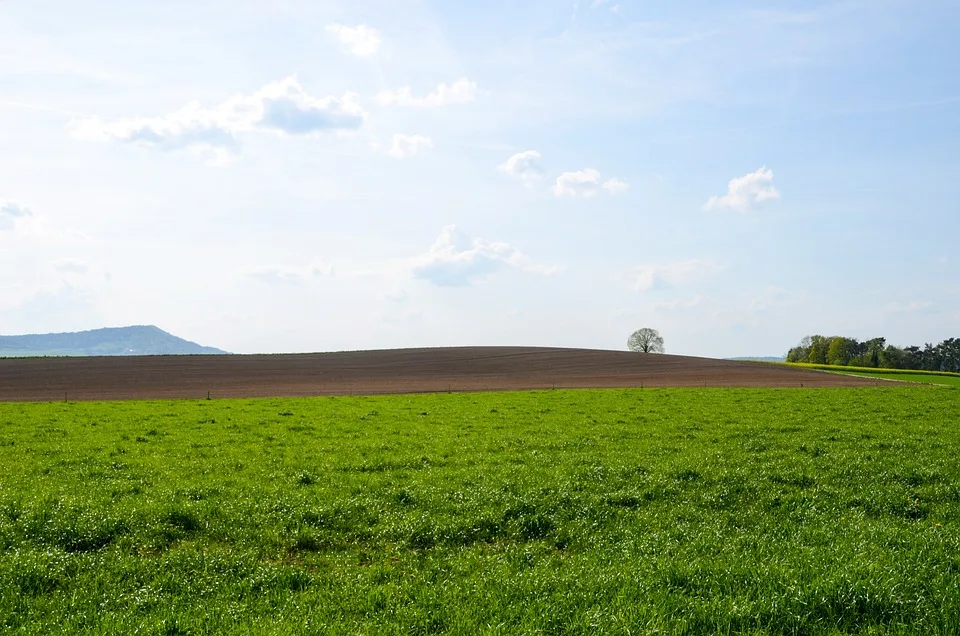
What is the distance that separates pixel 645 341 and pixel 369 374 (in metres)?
80.9

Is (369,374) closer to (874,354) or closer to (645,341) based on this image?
(645,341)

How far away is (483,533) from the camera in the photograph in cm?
1240

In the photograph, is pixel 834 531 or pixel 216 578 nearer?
pixel 216 578

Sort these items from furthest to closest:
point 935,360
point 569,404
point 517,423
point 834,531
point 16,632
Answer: point 935,360 < point 569,404 < point 517,423 < point 834,531 < point 16,632

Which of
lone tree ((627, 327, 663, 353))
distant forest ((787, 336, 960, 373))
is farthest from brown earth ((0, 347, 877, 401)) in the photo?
distant forest ((787, 336, 960, 373))

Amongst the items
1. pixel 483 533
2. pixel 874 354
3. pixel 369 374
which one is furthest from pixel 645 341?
pixel 483 533

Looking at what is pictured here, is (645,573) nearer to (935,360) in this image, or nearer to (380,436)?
Answer: (380,436)

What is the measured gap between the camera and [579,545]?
38.8 feet

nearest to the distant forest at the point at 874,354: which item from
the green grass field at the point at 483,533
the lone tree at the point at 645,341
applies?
the lone tree at the point at 645,341

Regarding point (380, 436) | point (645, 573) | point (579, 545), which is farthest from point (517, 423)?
point (645, 573)

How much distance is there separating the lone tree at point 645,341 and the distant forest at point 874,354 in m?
41.9

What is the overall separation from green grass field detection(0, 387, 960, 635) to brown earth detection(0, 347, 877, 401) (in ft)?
107

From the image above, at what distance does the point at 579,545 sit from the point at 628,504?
2.97 metres

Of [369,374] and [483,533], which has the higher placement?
[369,374]
